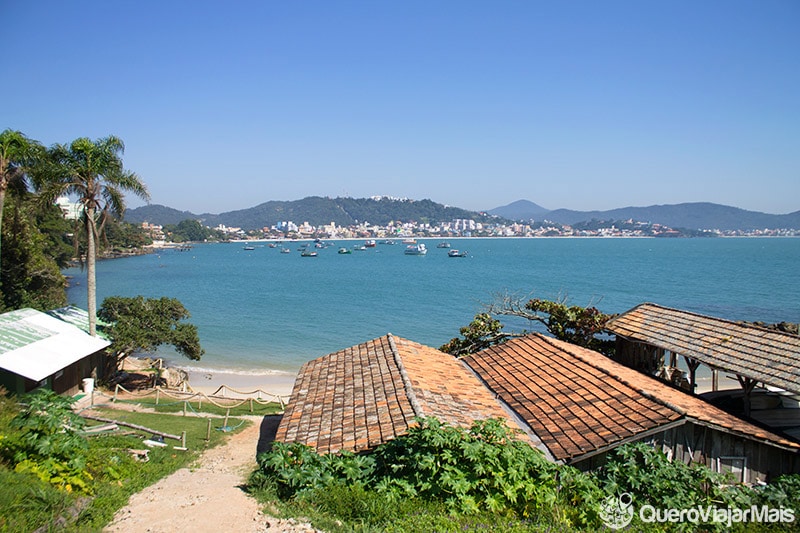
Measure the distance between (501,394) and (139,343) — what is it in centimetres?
1781

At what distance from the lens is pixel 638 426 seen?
31.8 feet

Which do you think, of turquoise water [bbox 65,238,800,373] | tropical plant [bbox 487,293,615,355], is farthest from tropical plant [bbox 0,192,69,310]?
tropical plant [bbox 487,293,615,355]

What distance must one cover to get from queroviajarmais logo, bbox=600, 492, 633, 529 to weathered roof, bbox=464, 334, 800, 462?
136 centimetres

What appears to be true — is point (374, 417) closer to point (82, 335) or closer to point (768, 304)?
point (82, 335)

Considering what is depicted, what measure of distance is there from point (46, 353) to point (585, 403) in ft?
56.8

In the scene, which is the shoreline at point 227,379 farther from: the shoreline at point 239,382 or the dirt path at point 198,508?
the dirt path at point 198,508

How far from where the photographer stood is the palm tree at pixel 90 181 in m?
20.8

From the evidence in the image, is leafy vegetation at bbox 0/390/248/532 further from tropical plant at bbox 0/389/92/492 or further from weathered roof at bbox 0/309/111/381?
weathered roof at bbox 0/309/111/381

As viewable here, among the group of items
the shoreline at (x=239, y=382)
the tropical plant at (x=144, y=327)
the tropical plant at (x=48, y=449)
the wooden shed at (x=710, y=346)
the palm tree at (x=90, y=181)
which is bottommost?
the shoreline at (x=239, y=382)

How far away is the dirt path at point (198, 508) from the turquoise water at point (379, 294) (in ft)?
54.2

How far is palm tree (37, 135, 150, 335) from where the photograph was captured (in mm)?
20766

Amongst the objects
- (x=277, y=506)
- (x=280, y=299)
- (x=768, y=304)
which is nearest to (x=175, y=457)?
(x=277, y=506)

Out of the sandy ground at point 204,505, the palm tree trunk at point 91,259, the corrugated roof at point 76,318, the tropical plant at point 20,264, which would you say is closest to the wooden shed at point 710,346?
the sandy ground at point 204,505

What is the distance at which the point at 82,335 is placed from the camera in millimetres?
21656
